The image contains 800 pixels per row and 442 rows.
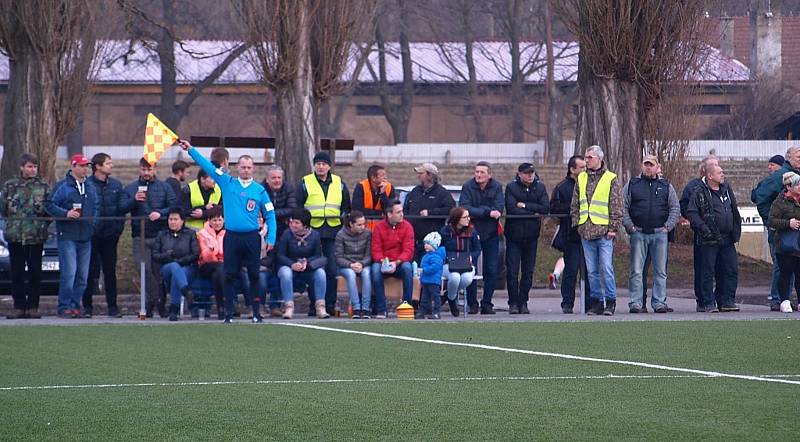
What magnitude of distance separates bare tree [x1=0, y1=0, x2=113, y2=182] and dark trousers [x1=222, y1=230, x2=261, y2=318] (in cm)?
938

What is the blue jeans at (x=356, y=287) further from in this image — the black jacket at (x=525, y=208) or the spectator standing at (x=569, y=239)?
the spectator standing at (x=569, y=239)

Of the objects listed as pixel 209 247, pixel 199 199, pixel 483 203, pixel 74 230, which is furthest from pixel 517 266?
pixel 74 230

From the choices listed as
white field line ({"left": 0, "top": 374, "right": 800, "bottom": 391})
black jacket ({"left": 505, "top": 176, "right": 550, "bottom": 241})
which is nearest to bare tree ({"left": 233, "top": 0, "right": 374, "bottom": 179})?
black jacket ({"left": 505, "top": 176, "right": 550, "bottom": 241})

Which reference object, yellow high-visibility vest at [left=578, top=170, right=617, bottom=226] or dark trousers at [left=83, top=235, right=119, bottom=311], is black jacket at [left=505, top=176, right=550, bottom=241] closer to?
yellow high-visibility vest at [left=578, top=170, right=617, bottom=226]

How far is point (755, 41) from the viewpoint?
56.8 m

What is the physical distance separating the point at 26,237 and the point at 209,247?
222 centimetres

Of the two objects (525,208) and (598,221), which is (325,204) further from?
(598,221)

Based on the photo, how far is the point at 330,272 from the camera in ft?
55.7

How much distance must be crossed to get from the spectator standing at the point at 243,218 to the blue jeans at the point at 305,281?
0.95m

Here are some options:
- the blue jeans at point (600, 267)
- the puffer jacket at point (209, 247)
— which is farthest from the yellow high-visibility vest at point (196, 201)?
the blue jeans at point (600, 267)

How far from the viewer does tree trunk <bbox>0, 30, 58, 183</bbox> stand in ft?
78.4

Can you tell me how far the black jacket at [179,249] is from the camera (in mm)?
16391

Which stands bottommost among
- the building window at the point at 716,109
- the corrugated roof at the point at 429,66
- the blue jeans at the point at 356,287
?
the blue jeans at the point at 356,287

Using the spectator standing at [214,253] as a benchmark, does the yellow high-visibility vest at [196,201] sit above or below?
above
